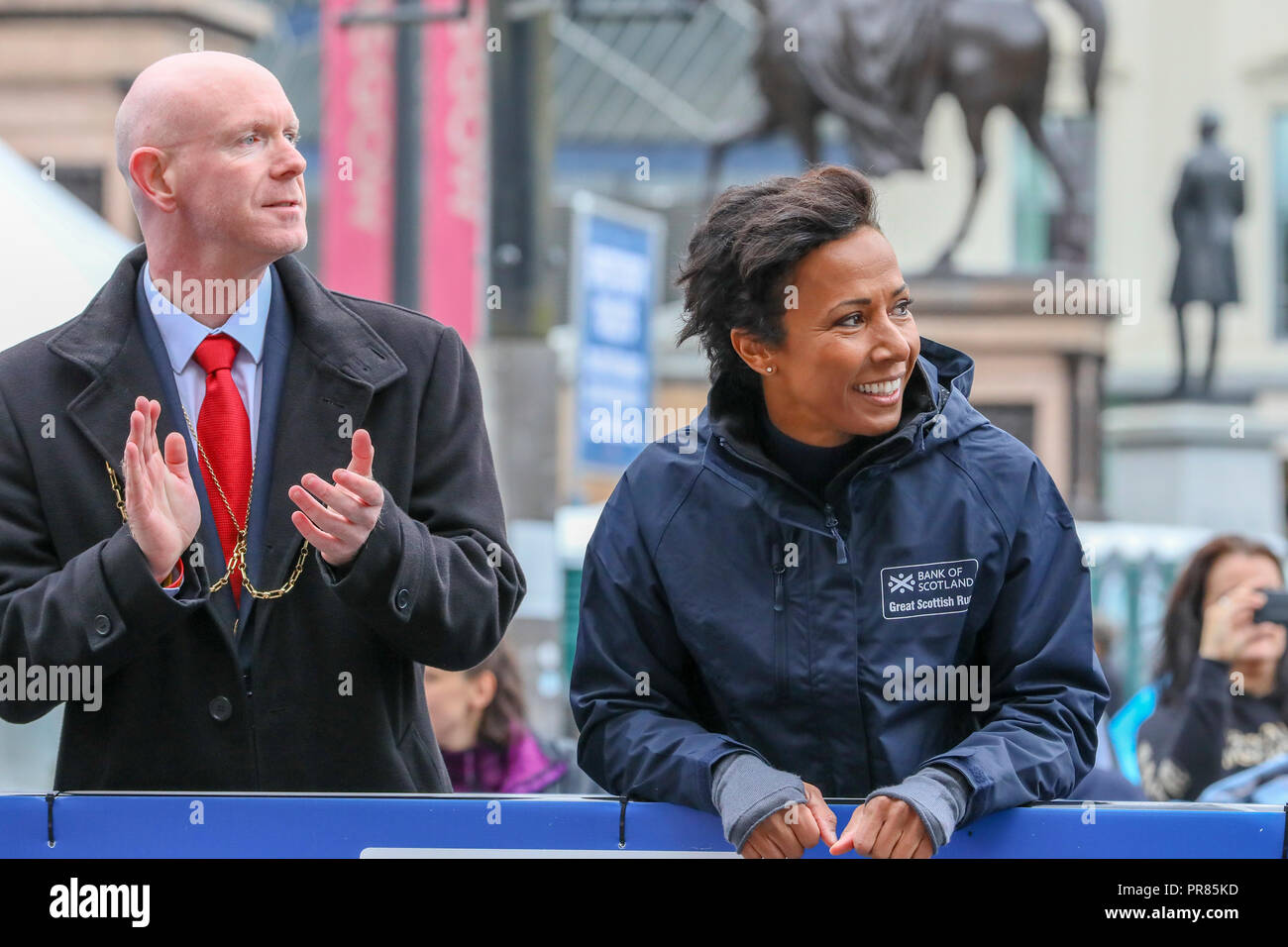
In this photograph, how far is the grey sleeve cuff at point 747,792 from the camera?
2.30m


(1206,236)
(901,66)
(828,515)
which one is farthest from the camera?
(1206,236)

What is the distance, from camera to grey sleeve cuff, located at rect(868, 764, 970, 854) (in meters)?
2.27

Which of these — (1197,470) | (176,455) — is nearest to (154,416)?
(176,455)

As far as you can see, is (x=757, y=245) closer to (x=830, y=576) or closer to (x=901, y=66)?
(x=830, y=576)

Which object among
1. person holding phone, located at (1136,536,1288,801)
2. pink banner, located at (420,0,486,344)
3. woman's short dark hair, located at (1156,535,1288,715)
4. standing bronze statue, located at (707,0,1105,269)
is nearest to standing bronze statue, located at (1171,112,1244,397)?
standing bronze statue, located at (707,0,1105,269)

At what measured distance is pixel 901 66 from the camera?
11.1 meters

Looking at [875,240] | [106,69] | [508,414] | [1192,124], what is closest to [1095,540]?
[508,414]

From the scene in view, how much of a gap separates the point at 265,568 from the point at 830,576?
30.1 inches

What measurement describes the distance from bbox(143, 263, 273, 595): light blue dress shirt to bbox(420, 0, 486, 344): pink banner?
1094cm

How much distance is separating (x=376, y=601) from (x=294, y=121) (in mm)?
682

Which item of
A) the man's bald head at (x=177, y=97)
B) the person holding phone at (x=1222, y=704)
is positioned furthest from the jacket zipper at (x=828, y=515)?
the person holding phone at (x=1222, y=704)

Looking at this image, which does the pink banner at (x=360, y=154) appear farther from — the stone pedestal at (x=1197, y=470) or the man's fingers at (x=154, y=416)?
the man's fingers at (x=154, y=416)

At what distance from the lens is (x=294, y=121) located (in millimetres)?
2607
